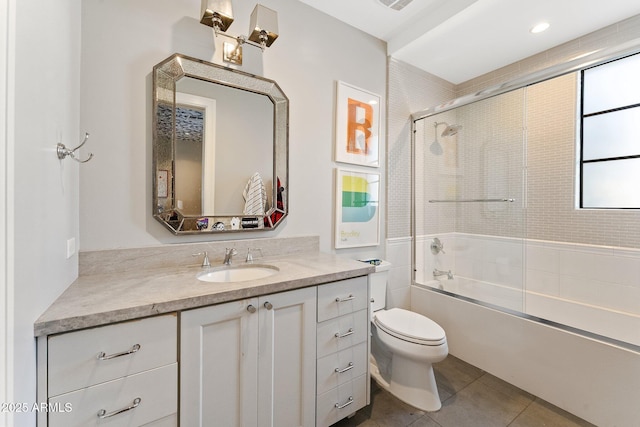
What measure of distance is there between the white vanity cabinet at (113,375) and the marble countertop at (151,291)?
45 millimetres

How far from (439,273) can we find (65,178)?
2767 mm

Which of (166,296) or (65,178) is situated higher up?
(65,178)

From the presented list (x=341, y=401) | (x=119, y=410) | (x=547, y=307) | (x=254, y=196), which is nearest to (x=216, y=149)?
(x=254, y=196)

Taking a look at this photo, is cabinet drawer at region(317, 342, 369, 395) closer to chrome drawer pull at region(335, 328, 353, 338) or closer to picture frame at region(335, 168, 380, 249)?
chrome drawer pull at region(335, 328, 353, 338)

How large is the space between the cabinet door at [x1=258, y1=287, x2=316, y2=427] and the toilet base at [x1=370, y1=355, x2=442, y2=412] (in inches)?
28.3

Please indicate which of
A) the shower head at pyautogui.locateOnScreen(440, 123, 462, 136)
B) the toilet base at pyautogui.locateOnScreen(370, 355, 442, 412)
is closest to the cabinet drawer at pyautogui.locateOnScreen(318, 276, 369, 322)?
the toilet base at pyautogui.locateOnScreen(370, 355, 442, 412)

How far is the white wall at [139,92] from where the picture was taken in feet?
4.23

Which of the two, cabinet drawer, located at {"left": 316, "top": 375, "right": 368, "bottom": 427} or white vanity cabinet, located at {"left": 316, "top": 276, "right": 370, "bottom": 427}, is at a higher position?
white vanity cabinet, located at {"left": 316, "top": 276, "right": 370, "bottom": 427}

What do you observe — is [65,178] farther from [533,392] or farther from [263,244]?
[533,392]

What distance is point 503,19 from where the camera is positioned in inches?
77.9

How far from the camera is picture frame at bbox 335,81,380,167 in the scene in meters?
2.10

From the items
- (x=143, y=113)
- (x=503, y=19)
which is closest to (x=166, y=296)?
(x=143, y=113)

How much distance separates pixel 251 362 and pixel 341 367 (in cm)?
53

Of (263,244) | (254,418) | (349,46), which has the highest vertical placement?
(349,46)
